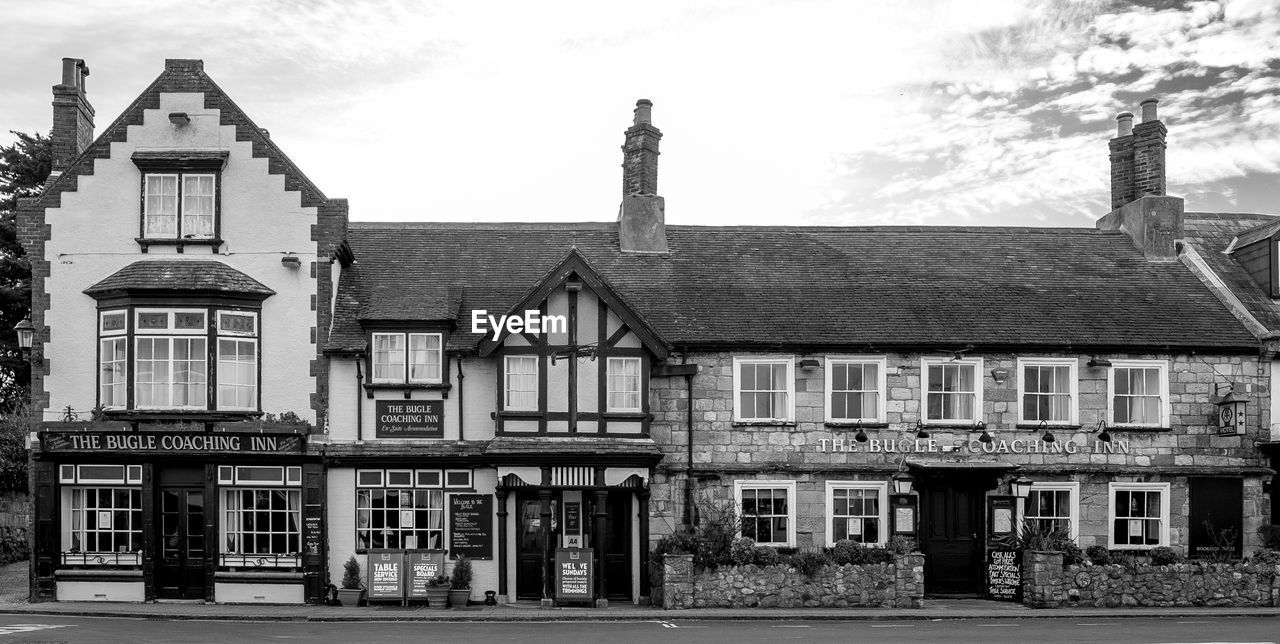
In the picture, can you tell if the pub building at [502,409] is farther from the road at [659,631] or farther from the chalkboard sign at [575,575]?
the road at [659,631]

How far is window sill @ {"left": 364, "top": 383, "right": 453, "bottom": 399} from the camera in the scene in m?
22.8

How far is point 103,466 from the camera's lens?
22453 mm

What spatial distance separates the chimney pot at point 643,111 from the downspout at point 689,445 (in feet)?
20.8

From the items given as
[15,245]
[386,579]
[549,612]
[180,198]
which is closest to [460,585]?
[386,579]

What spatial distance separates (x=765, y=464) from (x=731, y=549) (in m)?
2.28

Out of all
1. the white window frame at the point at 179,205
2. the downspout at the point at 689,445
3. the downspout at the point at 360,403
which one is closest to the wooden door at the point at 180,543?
the downspout at the point at 360,403

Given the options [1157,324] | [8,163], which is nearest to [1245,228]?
[1157,324]

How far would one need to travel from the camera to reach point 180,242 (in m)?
22.8

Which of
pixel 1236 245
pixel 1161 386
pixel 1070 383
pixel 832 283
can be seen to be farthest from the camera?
pixel 1236 245

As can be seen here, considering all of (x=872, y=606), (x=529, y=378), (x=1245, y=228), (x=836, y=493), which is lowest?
(x=872, y=606)

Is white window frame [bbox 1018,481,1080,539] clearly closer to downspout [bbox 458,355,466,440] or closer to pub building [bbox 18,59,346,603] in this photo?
downspout [bbox 458,355,466,440]

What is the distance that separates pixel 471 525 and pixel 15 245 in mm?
28081

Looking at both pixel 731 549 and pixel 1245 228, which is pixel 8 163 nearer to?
pixel 731 549

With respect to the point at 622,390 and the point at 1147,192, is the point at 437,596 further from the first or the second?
the point at 1147,192
